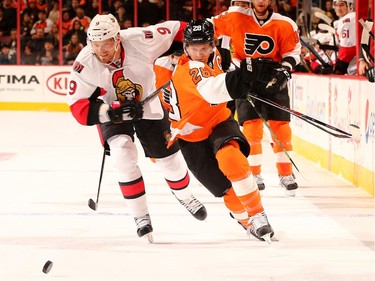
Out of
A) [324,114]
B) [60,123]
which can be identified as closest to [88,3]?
[60,123]

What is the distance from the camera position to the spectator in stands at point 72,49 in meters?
13.1

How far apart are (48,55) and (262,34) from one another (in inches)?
319

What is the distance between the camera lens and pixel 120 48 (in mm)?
4207

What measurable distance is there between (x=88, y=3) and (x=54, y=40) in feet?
2.42

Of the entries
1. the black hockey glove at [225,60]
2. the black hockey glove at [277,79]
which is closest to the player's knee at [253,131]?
the black hockey glove at [225,60]

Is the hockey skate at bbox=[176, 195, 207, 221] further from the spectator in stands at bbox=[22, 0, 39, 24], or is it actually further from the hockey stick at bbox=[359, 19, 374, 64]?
the spectator in stands at bbox=[22, 0, 39, 24]

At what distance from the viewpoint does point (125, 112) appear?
161 inches

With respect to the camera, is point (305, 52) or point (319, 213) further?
point (305, 52)

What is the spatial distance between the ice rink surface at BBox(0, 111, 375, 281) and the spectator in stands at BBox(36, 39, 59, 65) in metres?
6.31

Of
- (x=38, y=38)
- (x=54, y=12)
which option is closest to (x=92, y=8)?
(x=54, y=12)

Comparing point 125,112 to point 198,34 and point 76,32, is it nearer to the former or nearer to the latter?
point 198,34

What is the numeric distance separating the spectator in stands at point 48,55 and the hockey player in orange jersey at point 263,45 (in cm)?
783

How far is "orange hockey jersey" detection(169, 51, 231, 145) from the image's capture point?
3.83m

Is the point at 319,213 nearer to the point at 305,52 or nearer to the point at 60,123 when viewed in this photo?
the point at 305,52
